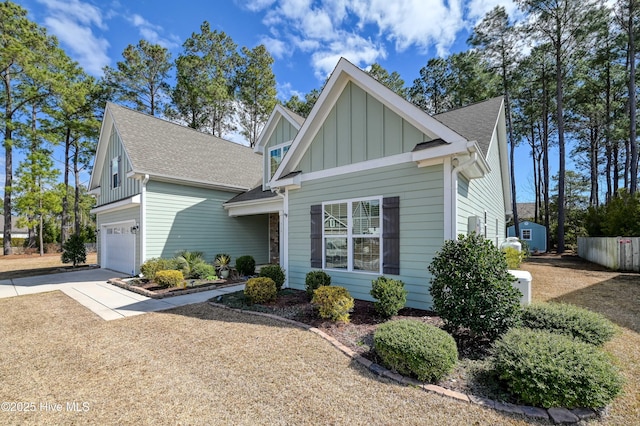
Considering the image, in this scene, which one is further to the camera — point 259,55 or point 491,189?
point 259,55

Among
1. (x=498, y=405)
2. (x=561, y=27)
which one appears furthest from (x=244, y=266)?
(x=561, y=27)

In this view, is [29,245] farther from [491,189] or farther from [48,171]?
[491,189]

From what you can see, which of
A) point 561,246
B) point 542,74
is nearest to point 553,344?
point 561,246

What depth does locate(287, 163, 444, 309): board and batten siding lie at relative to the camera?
5.86 metres

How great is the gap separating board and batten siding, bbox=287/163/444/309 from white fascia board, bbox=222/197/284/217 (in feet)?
13.6

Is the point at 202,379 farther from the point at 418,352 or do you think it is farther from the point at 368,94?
the point at 368,94

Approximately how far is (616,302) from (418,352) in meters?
6.71

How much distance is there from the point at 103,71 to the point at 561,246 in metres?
37.7

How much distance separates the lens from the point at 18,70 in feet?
67.8

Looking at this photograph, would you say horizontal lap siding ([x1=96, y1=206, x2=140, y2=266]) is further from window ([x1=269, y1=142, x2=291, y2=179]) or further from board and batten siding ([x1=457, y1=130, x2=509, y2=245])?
board and batten siding ([x1=457, y1=130, x2=509, y2=245])

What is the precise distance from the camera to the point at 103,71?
23.1 metres

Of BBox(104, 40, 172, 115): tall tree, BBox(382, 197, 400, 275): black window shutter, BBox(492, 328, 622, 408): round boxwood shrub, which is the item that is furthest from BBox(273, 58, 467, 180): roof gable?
BBox(104, 40, 172, 115): tall tree

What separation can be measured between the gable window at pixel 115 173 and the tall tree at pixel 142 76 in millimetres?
13964

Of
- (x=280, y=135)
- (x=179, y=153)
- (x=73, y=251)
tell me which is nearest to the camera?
(x=280, y=135)
